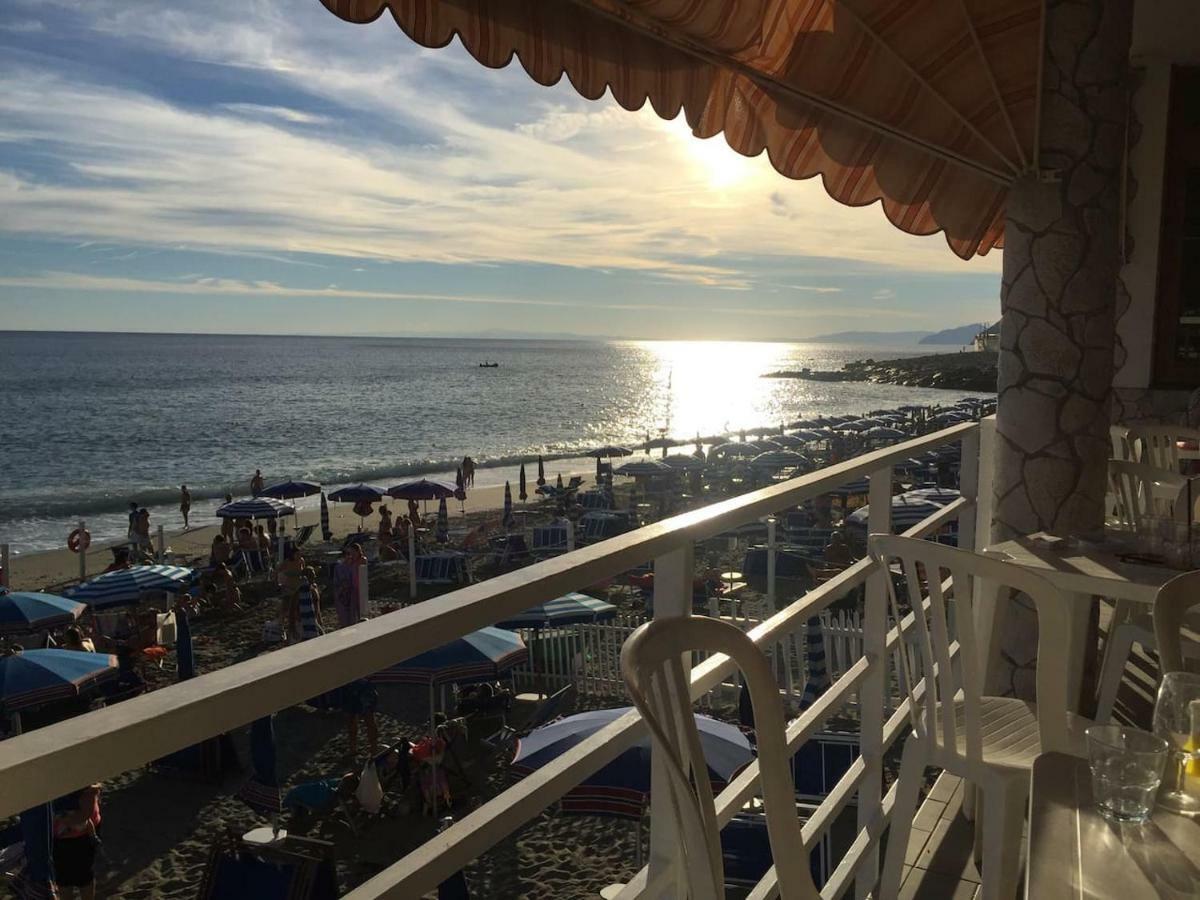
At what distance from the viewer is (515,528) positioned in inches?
613

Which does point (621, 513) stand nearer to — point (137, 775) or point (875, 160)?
point (137, 775)

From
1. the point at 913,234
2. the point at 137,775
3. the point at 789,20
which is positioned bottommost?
the point at 137,775

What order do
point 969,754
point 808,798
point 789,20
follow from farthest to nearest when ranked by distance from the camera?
point 808,798, point 789,20, point 969,754

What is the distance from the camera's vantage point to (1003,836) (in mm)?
1542

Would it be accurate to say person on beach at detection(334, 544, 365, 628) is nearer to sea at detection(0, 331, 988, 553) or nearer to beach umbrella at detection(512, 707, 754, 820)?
beach umbrella at detection(512, 707, 754, 820)

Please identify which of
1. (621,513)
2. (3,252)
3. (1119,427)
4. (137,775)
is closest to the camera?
(1119,427)

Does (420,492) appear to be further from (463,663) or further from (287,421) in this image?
(287,421)

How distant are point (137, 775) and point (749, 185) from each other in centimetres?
593

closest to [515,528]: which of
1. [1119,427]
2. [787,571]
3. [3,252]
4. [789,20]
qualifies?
[787,571]

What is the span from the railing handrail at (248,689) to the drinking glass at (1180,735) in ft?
2.51

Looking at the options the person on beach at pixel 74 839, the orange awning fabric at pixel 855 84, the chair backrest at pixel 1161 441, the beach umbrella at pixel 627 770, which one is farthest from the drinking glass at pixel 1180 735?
the person on beach at pixel 74 839

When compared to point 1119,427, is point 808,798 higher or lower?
lower

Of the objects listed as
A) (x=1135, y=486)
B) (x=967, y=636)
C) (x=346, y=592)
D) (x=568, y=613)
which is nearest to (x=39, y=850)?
(x=967, y=636)

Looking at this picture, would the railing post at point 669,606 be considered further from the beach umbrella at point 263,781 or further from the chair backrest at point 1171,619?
the beach umbrella at point 263,781
